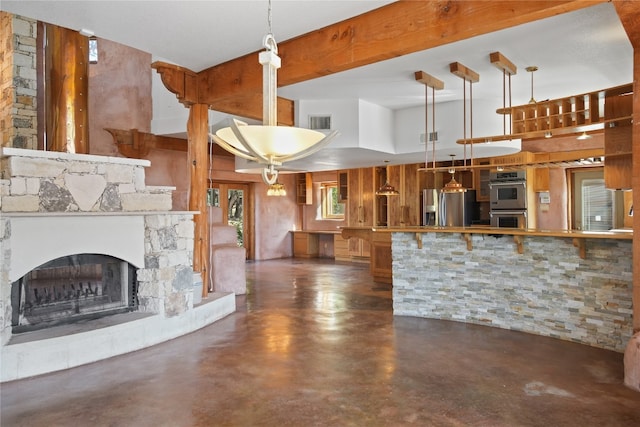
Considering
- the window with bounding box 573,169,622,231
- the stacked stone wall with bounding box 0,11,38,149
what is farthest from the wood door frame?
the window with bounding box 573,169,622,231

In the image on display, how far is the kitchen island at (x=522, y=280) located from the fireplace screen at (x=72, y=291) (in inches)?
122

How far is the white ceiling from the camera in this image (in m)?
3.38

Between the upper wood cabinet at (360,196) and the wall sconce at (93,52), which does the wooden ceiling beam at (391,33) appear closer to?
the wall sconce at (93,52)

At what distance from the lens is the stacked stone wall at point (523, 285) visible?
153 inches

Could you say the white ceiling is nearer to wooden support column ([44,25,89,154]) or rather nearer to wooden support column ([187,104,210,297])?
wooden support column ([44,25,89,154])

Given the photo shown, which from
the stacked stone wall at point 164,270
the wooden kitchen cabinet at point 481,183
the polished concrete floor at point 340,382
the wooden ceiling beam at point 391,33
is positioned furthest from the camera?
the wooden kitchen cabinet at point 481,183

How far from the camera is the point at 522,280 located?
452cm

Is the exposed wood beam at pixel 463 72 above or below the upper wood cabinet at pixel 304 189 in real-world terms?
above

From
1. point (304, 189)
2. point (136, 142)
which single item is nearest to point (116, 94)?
point (136, 142)

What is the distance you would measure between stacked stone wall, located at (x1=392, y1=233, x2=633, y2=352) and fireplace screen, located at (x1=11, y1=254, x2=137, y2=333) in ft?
10.2

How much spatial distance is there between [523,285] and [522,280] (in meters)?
0.05

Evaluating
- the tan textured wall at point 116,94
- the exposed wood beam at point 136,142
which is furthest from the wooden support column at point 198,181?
the tan textured wall at point 116,94

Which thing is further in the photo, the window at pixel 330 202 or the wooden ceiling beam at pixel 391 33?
the window at pixel 330 202

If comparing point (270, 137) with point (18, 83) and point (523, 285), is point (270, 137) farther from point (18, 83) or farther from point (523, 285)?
point (18, 83)
